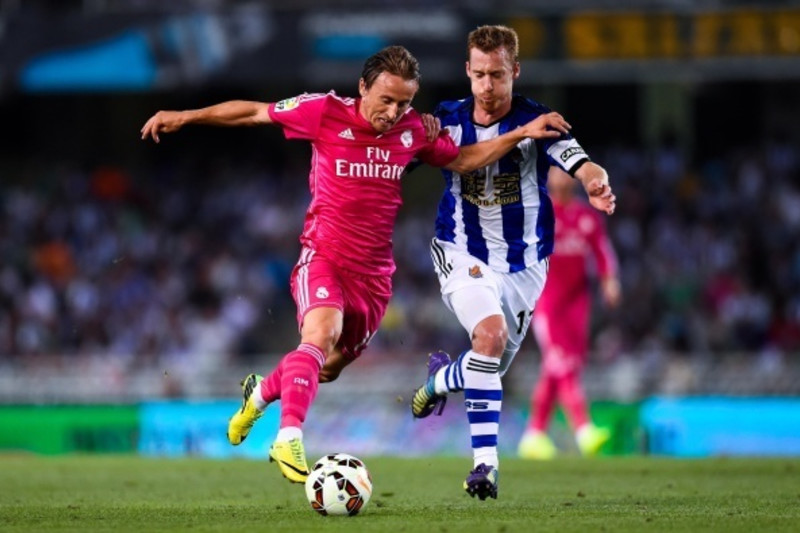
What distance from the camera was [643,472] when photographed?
11.7 m

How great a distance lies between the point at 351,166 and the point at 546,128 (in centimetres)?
113

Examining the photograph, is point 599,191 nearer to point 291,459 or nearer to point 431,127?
point 431,127

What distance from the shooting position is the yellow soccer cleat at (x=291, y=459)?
25.2 ft

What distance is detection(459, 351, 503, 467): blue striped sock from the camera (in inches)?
340

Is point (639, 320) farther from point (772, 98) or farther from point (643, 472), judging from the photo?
point (643, 472)

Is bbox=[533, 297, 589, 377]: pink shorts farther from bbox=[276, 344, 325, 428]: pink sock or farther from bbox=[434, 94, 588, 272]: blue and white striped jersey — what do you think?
bbox=[276, 344, 325, 428]: pink sock

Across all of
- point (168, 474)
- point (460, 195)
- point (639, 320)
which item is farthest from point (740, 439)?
point (460, 195)

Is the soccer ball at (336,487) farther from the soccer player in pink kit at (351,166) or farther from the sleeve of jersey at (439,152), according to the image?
the sleeve of jersey at (439,152)

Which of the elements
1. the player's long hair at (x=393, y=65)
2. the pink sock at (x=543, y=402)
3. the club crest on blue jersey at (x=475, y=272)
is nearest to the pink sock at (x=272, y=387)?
the club crest on blue jersey at (x=475, y=272)

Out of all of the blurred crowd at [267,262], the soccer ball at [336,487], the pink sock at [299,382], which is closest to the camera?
the soccer ball at [336,487]

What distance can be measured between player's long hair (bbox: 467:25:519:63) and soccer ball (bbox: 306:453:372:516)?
2535 millimetres

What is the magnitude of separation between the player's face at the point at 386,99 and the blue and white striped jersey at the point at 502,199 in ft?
2.30

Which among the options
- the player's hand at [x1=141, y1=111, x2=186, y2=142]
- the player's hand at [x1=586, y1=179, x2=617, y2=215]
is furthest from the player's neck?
the player's hand at [x1=141, y1=111, x2=186, y2=142]

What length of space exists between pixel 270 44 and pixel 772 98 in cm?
972
